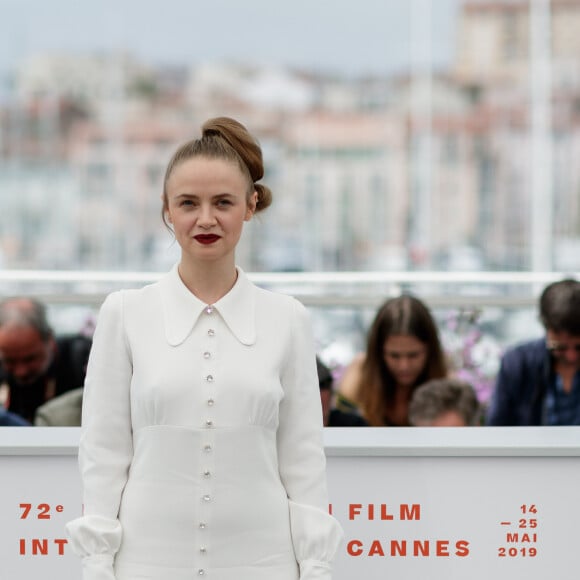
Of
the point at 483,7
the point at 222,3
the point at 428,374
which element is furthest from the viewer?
the point at 483,7

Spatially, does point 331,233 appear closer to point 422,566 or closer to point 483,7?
point 483,7

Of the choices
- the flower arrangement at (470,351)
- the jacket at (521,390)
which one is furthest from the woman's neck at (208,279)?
the flower arrangement at (470,351)

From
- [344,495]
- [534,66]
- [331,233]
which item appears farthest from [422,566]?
[331,233]

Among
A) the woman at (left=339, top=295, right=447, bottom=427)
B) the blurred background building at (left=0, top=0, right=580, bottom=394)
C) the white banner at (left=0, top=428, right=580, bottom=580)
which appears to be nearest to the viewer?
the white banner at (left=0, top=428, right=580, bottom=580)

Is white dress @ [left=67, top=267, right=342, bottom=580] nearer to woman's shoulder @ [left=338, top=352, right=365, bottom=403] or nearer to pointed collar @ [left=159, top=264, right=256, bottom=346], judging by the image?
pointed collar @ [left=159, top=264, right=256, bottom=346]

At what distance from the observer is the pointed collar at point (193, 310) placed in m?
1.65

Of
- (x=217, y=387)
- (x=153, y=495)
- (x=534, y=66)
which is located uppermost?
(x=534, y=66)

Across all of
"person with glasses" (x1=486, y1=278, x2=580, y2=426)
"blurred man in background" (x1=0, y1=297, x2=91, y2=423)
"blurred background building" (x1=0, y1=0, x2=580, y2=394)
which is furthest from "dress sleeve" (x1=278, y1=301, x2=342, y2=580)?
"blurred background building" (x1=0, y1=0, x2=580, y2=394)

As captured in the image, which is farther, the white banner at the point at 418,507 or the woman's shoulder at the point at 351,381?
the woman's shoulder at the point at 351,381

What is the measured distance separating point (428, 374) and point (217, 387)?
2.02 meters

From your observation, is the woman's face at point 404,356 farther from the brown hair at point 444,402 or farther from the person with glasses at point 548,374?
the brown hair at point 444,402

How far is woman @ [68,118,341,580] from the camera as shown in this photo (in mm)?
1609

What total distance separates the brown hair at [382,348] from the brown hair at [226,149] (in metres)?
1.92

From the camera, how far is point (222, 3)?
3488 centimetres
